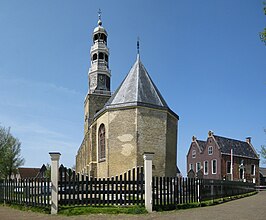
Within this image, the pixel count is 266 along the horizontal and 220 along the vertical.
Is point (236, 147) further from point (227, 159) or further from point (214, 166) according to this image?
point (214, 166)

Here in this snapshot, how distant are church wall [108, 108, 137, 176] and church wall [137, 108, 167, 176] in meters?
0.51

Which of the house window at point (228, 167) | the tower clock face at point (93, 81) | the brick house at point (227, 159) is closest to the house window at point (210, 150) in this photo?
the brick house at point (227, 159)

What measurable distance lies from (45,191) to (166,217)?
5.30 meters

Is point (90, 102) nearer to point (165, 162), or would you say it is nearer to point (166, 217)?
point (165, 162)

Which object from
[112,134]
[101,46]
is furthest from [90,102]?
[112,134]

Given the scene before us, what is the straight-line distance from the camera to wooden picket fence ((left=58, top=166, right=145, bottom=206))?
13000 mm

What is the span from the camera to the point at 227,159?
161 feet

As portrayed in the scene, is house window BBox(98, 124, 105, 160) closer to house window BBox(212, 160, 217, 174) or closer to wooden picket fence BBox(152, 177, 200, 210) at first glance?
wooden picket fence BBox(152, 177, 200, 210)

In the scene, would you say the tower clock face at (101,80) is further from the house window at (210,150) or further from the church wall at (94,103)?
the house window at (210,150)

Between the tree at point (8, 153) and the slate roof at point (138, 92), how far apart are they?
16895 mm

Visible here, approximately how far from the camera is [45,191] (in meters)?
13.0

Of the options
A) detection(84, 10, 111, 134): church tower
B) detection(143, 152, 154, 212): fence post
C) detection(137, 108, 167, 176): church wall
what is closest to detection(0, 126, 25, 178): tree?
detection(84, 10, 111, 134): church tower

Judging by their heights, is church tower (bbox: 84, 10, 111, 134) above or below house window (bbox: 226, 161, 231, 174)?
above

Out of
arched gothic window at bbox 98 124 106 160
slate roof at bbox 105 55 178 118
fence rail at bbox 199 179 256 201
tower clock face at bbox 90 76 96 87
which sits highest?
tower clock face at bbox 90 76 96 87
